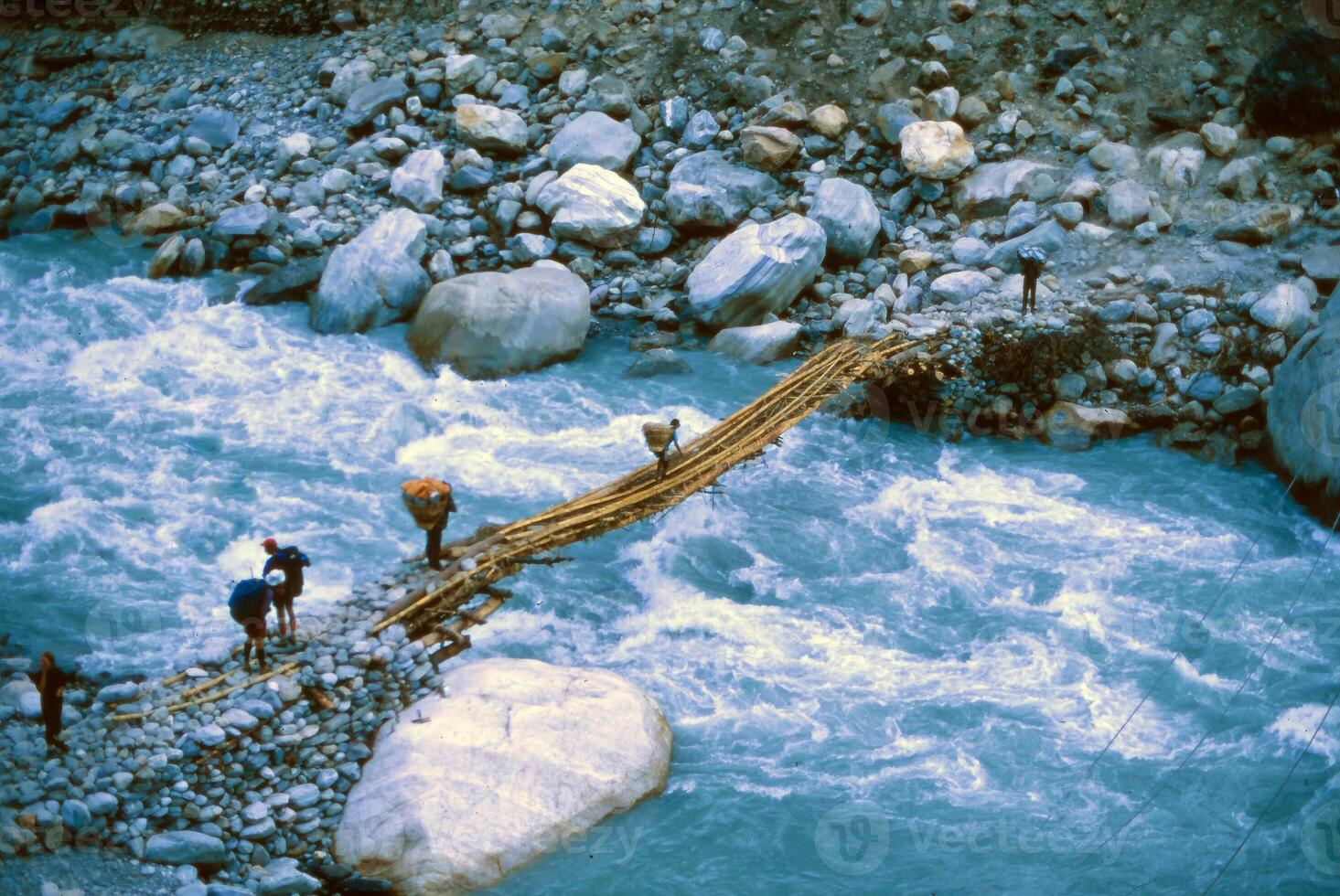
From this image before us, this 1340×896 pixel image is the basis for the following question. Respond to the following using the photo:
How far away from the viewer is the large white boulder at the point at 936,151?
42.2 feet

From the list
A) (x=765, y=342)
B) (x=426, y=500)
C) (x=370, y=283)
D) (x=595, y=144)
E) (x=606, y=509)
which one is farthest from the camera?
(x=595, y=144)

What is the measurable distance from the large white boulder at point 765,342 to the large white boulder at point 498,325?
1346mm

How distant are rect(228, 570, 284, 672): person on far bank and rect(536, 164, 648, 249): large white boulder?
20.2ft

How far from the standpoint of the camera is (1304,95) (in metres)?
12.5

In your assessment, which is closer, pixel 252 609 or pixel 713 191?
pixel 252 609

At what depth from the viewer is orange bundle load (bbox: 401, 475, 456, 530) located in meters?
7.50

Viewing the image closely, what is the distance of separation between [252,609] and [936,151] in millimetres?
8336

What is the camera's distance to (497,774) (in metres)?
6.87

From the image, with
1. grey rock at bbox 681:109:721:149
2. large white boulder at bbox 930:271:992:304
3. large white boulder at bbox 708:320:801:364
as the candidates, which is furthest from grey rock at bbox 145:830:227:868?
grey rock at bbox 681:109:721:149

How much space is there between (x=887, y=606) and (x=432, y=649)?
3060mm

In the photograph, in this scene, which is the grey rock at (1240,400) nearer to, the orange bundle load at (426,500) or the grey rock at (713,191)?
the grey rock at (713,191)

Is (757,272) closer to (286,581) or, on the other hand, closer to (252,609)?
(286,581)

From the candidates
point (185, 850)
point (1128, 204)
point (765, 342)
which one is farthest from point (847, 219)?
point (185, 850)

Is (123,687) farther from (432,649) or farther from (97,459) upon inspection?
(97,459)
